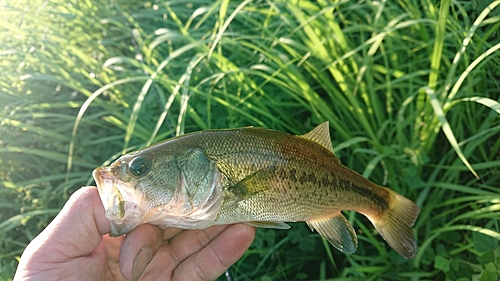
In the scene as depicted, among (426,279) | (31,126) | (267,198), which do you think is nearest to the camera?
(267,198)

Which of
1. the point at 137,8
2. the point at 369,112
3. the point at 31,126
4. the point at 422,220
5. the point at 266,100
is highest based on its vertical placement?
the point at 137,8

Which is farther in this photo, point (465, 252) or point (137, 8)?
point (137, 8)

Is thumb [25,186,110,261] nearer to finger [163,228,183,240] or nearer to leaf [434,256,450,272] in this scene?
finger [163,228,183,240]

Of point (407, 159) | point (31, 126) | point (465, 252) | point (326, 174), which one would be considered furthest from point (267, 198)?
point (31, 126)

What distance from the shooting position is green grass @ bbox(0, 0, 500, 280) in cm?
244

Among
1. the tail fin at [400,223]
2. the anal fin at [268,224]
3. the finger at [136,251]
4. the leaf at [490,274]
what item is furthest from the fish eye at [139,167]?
the leaf at [490,274]

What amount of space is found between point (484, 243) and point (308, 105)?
110 centimetres

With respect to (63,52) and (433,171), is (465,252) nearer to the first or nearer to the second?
(433,171)

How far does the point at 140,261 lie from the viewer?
164 cm

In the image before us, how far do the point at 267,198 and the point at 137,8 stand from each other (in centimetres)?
266

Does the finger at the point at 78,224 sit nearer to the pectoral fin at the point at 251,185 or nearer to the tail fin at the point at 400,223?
the pectoral fin at the point at 251,185

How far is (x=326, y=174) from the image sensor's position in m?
1.78

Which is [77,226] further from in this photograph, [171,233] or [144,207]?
[171,233]

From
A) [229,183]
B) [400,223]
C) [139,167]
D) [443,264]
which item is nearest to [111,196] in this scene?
[139,167]
